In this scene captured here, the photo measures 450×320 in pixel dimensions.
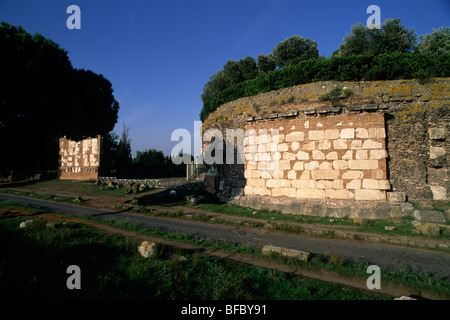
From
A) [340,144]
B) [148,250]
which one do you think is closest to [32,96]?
[148,250]

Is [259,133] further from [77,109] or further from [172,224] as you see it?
[77,109]

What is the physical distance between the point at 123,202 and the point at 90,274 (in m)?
9.94

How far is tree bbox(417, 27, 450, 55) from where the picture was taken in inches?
641

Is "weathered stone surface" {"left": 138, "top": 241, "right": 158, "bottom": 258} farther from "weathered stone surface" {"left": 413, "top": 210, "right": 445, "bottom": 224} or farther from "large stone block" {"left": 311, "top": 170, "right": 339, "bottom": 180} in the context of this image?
"weathered stone surface" {"left": 413, "top": 210, "right": 445, "bottom": 224}

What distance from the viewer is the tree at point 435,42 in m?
16.3

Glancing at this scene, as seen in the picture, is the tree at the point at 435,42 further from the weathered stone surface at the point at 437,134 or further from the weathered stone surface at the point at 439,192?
the weathered stone surface at the point at 439,192

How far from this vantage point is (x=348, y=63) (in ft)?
36.3

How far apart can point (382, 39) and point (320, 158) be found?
1329 cm

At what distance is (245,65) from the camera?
76.4 feet

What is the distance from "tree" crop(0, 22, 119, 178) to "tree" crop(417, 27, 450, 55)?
23.4 meters

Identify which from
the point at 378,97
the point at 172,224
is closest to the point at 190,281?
the point at 172,224

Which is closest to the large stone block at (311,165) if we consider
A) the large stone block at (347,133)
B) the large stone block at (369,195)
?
the large stone block at (347,133)
